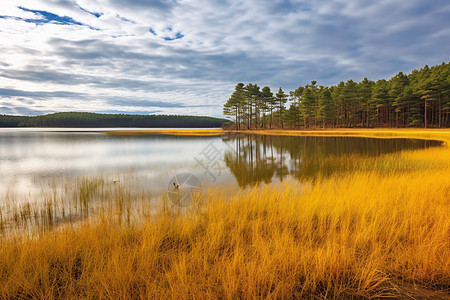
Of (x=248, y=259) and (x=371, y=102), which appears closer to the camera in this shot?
(x=248, y=259)

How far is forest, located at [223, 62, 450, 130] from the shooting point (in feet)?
222

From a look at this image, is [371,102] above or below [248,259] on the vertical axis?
above

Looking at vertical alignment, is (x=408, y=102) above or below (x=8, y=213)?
above

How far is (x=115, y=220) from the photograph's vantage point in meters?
6.34

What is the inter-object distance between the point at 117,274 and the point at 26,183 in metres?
12.8

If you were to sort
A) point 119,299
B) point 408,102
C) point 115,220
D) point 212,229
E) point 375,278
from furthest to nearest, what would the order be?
point 408,102
point 115,220
point 212,229
point 375,278
point 119,299

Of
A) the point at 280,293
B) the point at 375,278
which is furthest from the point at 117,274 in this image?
the point at 375,278

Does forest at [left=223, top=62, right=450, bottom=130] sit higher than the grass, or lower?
higher

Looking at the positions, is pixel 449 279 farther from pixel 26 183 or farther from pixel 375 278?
pixel 26 183

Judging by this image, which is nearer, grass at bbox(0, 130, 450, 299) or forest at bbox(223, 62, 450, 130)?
grass at bbox(0, 130, 450, 299)

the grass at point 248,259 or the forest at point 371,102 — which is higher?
the forest at point 371,102

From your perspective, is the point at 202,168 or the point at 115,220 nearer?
the point at 115,220

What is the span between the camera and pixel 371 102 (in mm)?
83562

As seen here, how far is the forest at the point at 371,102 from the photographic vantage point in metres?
67.8
